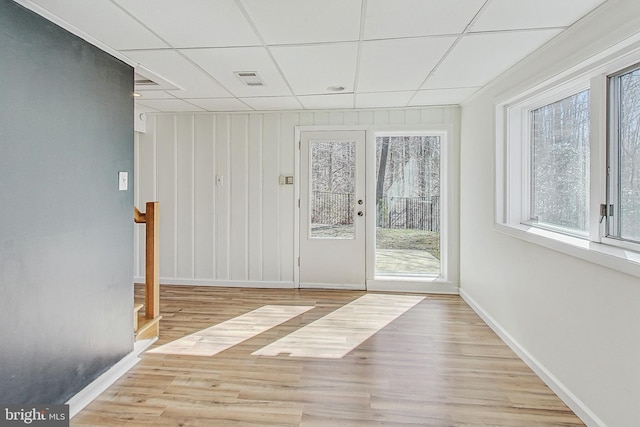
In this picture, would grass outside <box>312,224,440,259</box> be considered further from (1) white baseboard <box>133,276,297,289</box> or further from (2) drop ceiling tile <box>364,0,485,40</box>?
(2) drop ceiling tile <box>364,0,485,40</box>

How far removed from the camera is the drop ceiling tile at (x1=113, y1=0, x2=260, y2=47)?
1.76 metres

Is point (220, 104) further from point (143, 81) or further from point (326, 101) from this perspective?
point (326, 101)

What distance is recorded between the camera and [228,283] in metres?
4.39

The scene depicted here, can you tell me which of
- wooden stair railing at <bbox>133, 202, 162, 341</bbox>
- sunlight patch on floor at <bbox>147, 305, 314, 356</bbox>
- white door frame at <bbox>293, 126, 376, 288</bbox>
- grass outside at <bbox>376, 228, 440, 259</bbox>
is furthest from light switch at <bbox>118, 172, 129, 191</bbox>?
grass outside at <bbox>376, 228, 440, 259</bbox>

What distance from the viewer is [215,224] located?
14.4 ft

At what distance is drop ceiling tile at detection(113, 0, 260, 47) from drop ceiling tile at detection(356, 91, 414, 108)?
1.60 metres

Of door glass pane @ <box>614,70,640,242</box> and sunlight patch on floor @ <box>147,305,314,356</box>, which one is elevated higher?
door glass pane @ <box>614,70,640,242</box>

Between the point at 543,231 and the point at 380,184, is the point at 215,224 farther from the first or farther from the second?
the point at 543,231

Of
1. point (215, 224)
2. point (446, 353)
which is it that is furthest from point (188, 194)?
point (446, 353)

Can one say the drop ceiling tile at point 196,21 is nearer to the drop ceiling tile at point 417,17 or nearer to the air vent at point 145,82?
the drop ceiling tile at point 417,17

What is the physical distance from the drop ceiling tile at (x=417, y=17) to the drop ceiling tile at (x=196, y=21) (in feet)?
2.45

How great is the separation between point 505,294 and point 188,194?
149 inches

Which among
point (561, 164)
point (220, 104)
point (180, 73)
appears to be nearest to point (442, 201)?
point (561, 164)

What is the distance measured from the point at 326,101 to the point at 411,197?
5.22 ft
